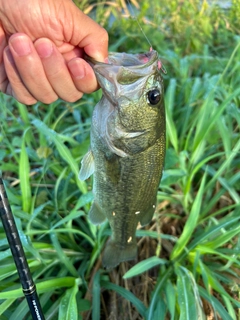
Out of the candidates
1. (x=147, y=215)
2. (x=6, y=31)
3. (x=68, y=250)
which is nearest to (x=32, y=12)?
(x=6, y=31)

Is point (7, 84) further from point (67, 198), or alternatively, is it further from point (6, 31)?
point (67, 198)

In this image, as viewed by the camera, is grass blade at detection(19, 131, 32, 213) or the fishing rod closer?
the fishing rod

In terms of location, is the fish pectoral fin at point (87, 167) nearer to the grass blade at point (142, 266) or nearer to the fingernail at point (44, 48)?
the fingernail at point (44, 48)

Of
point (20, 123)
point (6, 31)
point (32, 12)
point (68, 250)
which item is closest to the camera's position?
point (32, 12)

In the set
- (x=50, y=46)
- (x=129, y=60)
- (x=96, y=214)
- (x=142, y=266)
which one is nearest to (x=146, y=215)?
(x=96, y=214)

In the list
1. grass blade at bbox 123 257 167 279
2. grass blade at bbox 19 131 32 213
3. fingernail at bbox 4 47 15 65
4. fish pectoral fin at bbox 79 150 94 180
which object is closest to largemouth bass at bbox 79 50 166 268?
fish pectoral fin at bbox 79 150 94 180

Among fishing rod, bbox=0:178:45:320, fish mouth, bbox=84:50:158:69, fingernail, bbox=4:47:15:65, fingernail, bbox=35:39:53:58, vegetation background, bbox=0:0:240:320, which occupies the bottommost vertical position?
vegetation background, bbox=0:0:240:320

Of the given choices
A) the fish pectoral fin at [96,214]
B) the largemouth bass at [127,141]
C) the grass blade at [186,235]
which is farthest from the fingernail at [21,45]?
the grass blade at [186,235]

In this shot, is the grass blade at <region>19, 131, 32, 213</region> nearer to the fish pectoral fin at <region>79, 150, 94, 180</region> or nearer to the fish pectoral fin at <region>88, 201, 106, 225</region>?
the fish pectoral fin at <region>88, 201, 106, 225</region>

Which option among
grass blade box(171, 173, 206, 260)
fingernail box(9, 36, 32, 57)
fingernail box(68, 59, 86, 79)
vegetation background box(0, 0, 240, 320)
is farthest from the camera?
grass blade box(171, 173, 206, 260)
